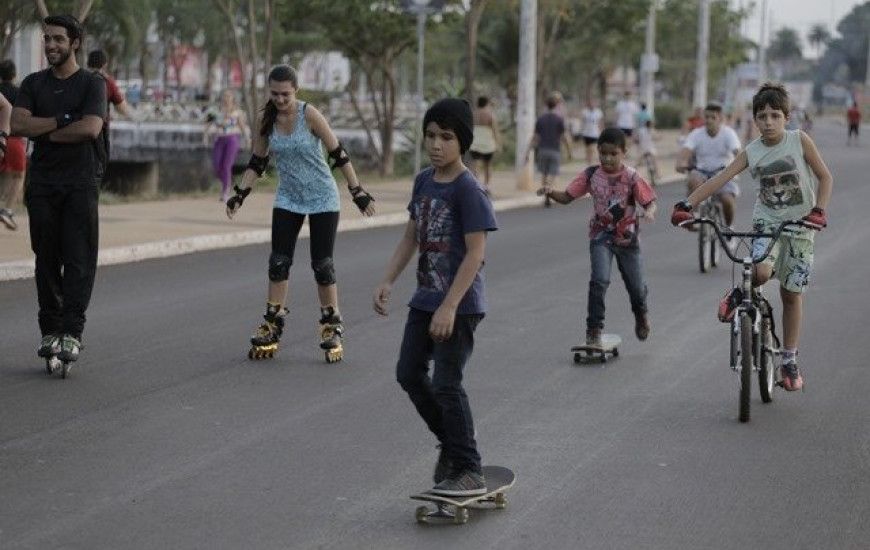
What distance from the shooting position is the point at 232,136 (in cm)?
2648

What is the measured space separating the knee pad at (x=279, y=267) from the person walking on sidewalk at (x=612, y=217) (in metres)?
1.83

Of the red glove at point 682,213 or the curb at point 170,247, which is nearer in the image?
the red glove at point 682,213

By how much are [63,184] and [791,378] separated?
4.12m

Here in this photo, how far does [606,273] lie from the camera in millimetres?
11734

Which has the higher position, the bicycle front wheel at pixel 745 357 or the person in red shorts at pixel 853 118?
the bicycle front wheel at pixel 745 357

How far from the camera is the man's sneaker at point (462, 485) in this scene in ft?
23.2

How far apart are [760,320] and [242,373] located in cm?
305

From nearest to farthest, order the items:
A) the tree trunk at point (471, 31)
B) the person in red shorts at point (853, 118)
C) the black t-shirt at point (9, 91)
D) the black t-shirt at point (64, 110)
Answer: the black t-shirt at point (64, 110) → the black t-shirt at point (9, 91) → the tree trunk at point (471, 31) → the person in red shorts at point (853, 118)

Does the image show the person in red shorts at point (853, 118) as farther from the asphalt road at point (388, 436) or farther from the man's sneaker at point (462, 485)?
the man's sneaker at point (462, 485)

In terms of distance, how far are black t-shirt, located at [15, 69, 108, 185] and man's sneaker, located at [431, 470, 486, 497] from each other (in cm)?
407

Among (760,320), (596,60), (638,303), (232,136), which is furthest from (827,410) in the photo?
A: (596,60)

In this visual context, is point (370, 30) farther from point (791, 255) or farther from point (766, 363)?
point (766, 363)

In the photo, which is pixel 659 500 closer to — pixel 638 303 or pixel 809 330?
pixel 638 303

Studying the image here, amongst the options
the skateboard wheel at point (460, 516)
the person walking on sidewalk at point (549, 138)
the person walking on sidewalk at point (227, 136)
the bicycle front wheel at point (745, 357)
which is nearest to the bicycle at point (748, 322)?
the bicycle front wheel at point (745, 357)
